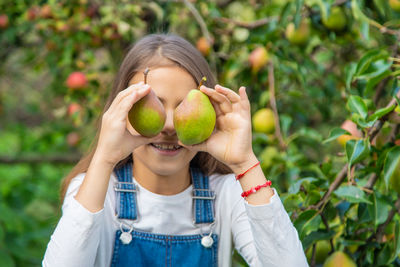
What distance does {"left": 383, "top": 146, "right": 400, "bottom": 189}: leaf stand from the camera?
1.11 metres

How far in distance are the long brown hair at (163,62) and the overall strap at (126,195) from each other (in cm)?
6

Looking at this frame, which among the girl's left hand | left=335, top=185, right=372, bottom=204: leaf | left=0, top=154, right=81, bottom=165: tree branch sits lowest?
left=0, top=154, right=81, bottom=165: tree branch

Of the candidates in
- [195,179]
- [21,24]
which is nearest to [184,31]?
[21,24]

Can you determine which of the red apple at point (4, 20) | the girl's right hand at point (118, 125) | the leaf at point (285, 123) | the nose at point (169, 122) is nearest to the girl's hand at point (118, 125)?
the girl's right hand at point (118, 125)

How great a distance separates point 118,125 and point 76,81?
1.63 m

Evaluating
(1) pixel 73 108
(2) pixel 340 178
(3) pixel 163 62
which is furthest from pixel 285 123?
(1) pixel 73 108

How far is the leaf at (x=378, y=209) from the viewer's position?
1126mm

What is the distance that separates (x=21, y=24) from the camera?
2588mm

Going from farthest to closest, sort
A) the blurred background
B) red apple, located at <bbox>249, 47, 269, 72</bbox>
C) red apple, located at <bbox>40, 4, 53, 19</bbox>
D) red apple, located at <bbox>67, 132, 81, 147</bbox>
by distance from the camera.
Result: red apple, located at <bbox>67, 132, 81, 147</bbox> < red apple, located at <bbox>40, 4, 53, 19</bbox> < red apple, located at <bbox>249, 47, 269, 72</bbox> < the blurred background

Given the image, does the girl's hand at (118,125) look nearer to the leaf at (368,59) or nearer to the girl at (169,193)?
the girl at (169,193)

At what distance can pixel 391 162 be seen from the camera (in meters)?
1.12

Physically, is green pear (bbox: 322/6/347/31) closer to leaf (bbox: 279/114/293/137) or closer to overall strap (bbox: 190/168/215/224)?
leaf (bbox: 279/114/293/137)

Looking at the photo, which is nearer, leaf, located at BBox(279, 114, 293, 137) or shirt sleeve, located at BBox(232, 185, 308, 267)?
shirt sleeve, located at BBox(232, 185, 308, 267)

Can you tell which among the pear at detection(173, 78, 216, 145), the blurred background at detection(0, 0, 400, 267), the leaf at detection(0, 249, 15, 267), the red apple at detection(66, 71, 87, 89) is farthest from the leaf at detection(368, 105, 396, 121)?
the red apple at detection(66, 71, 87, 89)
